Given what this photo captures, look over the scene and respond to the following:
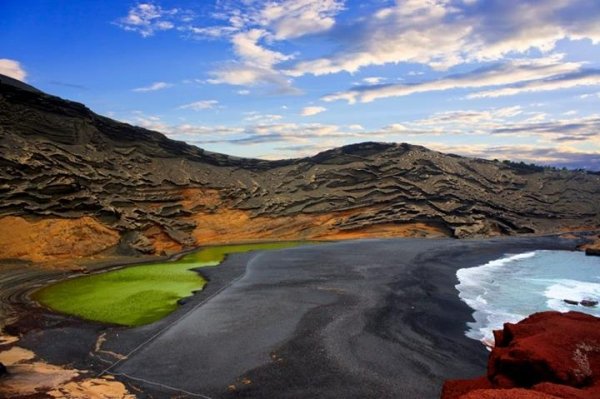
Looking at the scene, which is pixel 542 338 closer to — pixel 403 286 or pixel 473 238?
pixel 403 286

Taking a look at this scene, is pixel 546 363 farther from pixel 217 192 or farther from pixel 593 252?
pixel 217 192

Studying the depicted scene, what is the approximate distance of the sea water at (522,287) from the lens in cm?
2062

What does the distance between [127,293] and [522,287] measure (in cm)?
2274

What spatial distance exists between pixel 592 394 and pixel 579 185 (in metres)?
84.7

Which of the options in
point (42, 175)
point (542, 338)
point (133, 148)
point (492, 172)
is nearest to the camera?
point (542, 338)

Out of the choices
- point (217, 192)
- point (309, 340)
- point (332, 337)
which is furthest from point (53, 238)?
point (332, 337)

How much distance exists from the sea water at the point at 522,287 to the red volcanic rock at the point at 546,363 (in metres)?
8.43

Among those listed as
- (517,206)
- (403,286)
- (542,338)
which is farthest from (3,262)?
(517,206)

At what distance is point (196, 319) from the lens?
60.8ft

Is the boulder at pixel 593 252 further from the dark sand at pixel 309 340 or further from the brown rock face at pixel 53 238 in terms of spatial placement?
the brown rock face at pixel 53 238

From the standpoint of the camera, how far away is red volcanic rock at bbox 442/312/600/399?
25.0ft

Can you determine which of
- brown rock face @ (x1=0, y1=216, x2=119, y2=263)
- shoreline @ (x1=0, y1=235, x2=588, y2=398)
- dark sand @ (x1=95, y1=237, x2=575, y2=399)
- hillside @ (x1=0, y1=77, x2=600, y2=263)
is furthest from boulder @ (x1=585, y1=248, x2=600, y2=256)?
brown rock face @ (x1=0, y1=216, x2=119, y2=263)

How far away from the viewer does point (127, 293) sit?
23594 mm

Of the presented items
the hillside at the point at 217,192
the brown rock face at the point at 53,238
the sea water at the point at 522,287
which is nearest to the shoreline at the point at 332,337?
the sea water at the point at 522,287
